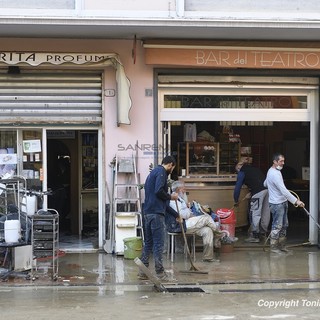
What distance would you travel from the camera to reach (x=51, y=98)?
11.0 meters

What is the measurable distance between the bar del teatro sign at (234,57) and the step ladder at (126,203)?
1.97 metres

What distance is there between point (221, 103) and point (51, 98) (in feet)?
10.7

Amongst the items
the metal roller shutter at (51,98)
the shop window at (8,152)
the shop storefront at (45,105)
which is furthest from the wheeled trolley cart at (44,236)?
the metal roller shutter at (51,98)

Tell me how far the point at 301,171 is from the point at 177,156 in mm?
3960

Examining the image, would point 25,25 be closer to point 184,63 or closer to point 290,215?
point 184,63

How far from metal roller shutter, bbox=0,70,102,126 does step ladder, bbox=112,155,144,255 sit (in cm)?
105

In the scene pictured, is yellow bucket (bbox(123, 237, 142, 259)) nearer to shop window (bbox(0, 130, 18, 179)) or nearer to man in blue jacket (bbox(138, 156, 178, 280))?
man in blue jacket (bbox(138, 156, 178, 280))

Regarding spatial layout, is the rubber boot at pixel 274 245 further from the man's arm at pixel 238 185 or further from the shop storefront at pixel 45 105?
the shop storefront at pixel 45 105

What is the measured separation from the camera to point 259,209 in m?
11.7

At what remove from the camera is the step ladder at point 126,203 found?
34.2 ft

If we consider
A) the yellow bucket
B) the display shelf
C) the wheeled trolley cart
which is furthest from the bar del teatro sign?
the wheeled trolley cart

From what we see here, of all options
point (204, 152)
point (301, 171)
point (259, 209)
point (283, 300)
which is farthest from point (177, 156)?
point (283, 300)

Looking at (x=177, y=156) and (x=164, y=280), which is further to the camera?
(x=177, y=156)

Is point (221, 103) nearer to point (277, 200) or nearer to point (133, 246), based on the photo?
point (277, 200)
